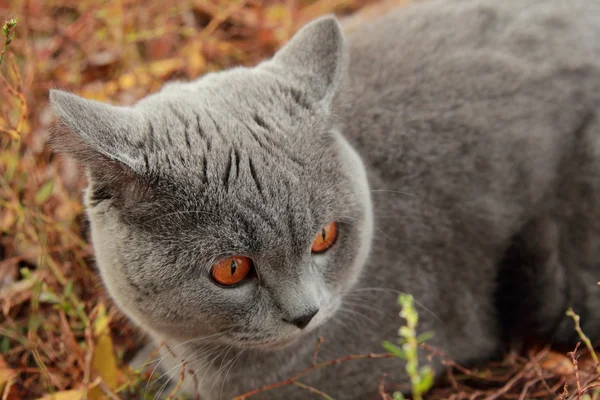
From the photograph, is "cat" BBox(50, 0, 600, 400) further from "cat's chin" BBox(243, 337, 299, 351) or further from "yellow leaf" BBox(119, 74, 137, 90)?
"yellow leaf" BBox(119, 74, 137, 90)

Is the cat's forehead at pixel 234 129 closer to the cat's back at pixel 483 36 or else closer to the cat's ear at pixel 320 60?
the cat's ear at pixel 320 60

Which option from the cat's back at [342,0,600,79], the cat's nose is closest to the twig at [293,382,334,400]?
the cat's nose

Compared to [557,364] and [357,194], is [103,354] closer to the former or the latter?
[357,194]

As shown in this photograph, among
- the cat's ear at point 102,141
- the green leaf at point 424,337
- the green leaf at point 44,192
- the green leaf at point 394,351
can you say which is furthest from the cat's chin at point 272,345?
the green leaf at point 44,192

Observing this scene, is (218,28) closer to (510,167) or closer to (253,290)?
(510,167)

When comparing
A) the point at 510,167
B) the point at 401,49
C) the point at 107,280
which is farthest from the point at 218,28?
the point at 107,280
